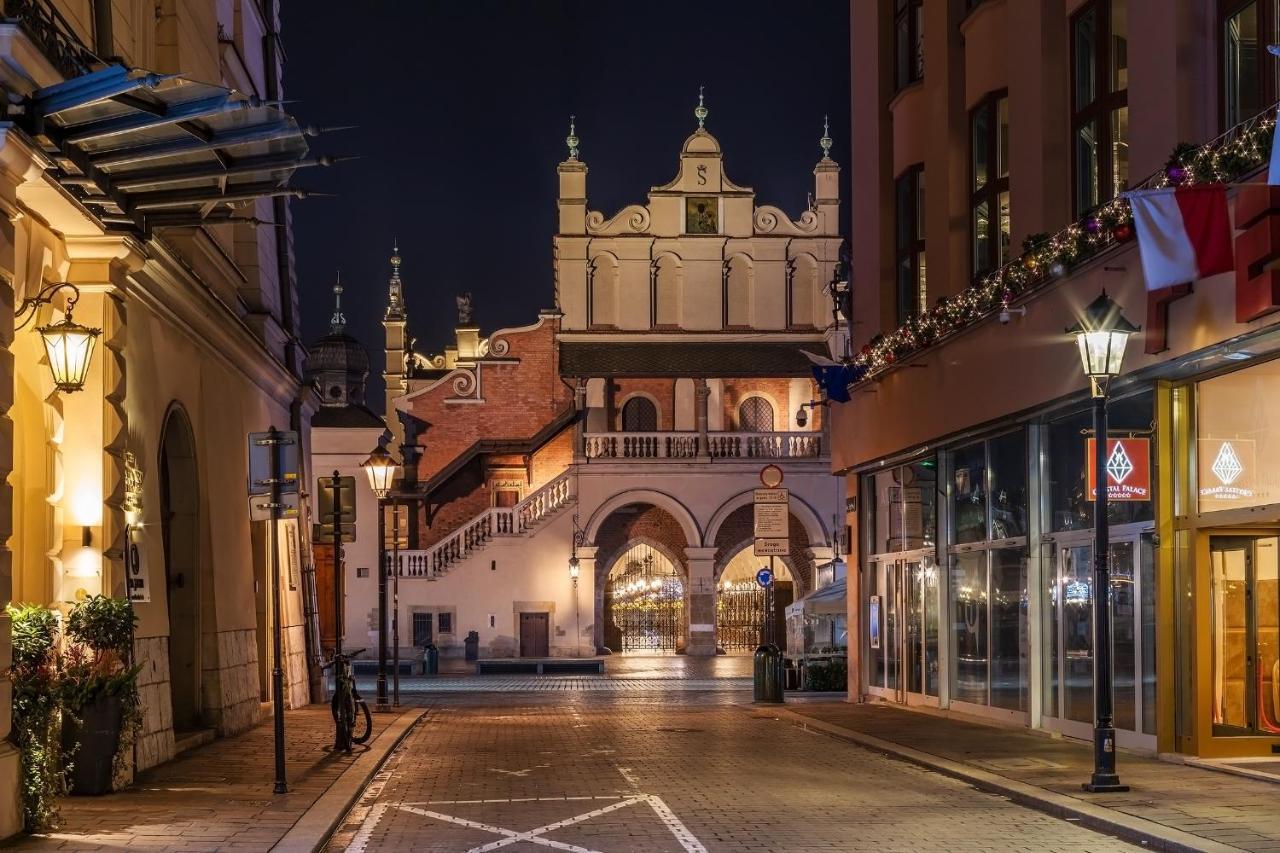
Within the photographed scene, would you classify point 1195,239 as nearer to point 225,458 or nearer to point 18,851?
point 18,851

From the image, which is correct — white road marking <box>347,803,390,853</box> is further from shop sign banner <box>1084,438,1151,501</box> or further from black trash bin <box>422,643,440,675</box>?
black trash bin <box>422,643,440,675</box>

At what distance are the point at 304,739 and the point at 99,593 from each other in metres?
6.26

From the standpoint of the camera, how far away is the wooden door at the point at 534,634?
176 feet

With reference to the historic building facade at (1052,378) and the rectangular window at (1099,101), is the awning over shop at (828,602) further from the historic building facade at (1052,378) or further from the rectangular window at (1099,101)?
the rectangular window at (1099,101)

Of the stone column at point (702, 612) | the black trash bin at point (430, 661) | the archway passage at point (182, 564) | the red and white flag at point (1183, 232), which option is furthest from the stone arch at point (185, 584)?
the stone column at point (702, 612)

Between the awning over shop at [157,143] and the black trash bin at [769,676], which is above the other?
the awning over shop at [157,143]

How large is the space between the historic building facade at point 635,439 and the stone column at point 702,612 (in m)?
0.07

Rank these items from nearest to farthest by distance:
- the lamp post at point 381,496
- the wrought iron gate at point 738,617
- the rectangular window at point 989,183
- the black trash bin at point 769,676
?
1. the rectangular window at point 989,183
2. the lamp post at point 381,496
3. the black trash bin at point 769,676
4. the wrought iron gate at point 738,617

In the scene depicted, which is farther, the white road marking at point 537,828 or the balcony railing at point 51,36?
the balcony railing at point 51,36

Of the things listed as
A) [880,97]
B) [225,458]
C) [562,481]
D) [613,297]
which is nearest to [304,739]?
[225,458]

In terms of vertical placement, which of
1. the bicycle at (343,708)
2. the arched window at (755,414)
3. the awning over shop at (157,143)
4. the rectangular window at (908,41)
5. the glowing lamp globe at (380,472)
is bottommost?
the bicycle at (343,708)

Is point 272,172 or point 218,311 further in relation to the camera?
point 218,311

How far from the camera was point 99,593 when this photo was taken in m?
15.0

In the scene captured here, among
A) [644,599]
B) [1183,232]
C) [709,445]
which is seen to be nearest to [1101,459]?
[1183,232]
